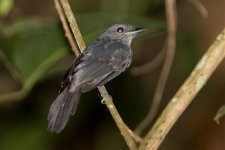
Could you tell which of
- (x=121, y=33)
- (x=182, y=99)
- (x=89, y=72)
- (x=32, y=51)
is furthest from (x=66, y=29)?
(x=121, y=33)

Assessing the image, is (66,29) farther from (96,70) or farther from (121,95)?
(121,95)

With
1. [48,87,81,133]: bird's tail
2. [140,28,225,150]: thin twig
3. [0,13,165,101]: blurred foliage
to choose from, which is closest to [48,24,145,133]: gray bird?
[48,87,81,133]: bird's tail

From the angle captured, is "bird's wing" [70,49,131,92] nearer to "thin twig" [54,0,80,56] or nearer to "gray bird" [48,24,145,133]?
"gray bird" [48,24,145,133]

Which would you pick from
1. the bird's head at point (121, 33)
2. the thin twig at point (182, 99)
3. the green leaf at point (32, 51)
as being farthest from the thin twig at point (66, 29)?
the bird's head at point (121, 33)

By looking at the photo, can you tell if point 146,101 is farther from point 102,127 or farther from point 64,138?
point 64,138

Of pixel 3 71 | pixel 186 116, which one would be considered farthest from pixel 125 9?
pixel 186 116
